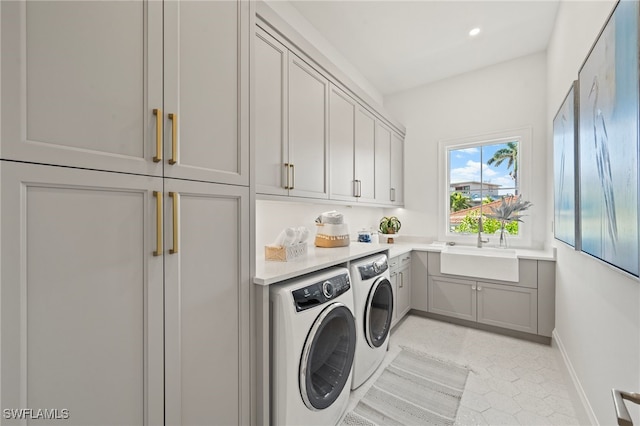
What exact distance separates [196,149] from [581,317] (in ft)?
7.71

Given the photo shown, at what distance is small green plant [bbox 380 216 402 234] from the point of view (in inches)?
144

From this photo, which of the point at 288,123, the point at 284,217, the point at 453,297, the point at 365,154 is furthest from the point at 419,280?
the point at 288,123

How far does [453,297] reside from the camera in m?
3.03

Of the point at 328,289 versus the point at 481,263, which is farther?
the point at 481,263

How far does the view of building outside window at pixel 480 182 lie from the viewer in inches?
129

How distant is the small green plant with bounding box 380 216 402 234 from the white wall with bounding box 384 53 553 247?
8.3 inches

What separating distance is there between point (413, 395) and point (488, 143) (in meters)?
3.00

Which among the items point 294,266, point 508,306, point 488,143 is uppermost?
point 488,143

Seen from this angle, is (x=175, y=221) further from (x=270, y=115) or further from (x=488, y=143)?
(x=488, y=143)

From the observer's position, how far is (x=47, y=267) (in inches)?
29.0

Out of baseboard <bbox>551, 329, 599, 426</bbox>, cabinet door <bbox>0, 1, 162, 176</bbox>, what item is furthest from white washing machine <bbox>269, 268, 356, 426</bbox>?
baseboard <bbox>551, 329, 599, 426</bbox>

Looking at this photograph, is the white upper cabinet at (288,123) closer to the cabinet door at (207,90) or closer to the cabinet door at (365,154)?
the cabinet door at (207,90)

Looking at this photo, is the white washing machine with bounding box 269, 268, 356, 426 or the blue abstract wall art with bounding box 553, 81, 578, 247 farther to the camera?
the blue abstract wall art with bounding box 553, 81, 578, 247

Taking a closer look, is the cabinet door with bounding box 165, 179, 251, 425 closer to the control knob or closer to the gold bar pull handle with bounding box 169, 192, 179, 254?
the gold bar pull handle with bounding box 169, 192, 179, 254
